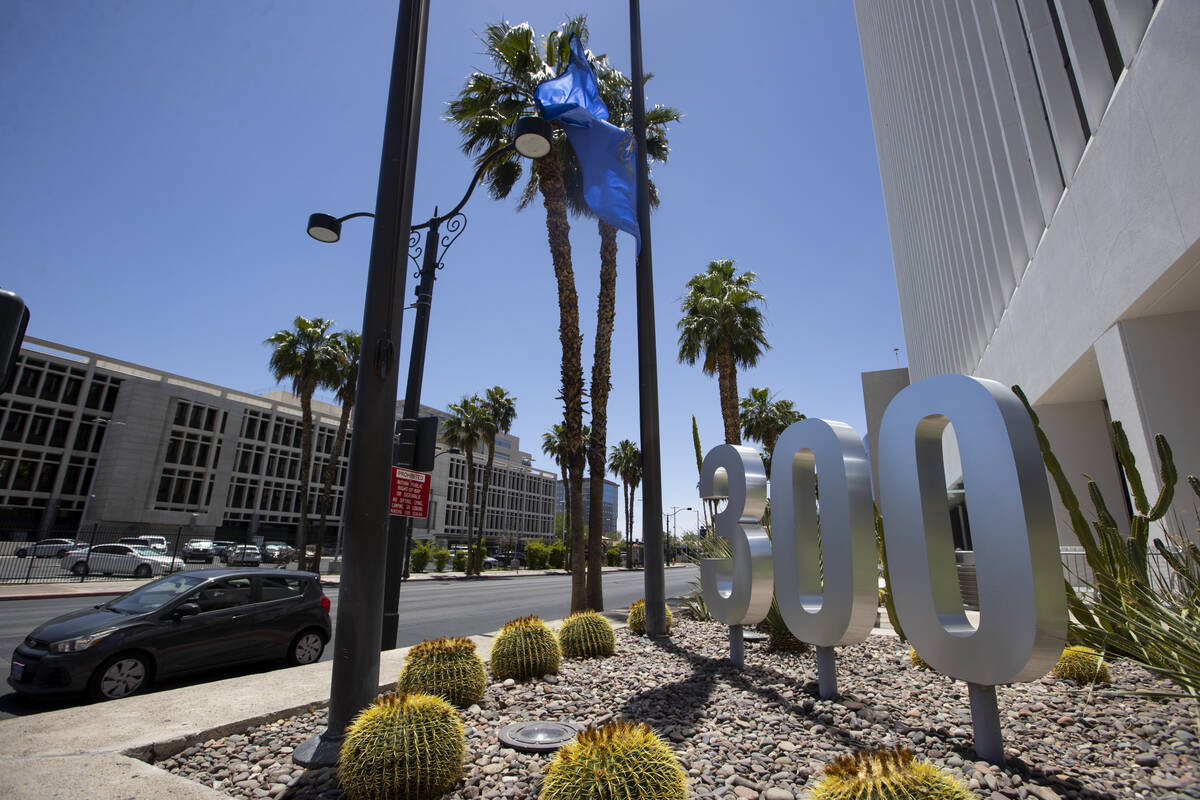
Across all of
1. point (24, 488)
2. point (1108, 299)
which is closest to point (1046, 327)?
point (1108, 299)

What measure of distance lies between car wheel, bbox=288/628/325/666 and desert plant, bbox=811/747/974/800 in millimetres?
8451

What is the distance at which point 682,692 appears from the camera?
5.56m

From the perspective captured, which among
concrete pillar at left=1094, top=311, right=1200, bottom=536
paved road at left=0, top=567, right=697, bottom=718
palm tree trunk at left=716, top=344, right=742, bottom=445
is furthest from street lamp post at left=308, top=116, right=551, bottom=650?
palm tree trunk at left=716, top=344, right=742, bottom=445

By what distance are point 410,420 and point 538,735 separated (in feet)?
14.5

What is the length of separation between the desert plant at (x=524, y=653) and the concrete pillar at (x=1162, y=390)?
7.70 meters

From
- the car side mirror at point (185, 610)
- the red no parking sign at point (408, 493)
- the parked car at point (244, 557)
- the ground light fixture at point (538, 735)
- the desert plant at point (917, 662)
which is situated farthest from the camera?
the parked car at point (244, 557)

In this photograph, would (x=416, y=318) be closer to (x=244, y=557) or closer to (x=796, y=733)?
(x=796, y=733)

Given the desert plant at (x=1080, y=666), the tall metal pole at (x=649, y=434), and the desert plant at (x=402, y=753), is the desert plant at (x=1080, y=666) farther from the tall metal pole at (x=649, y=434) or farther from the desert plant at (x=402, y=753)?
the desert plant at (x=402, y=753)

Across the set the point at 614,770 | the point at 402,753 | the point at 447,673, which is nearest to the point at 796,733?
the point at 614,770

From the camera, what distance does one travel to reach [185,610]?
7590 mm

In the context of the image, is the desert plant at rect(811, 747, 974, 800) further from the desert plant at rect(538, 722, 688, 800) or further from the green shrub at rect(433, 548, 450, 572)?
the green shrub at rect(433, 548, 450, 572)

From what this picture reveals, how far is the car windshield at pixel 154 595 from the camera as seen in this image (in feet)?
24.8

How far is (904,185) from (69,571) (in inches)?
1552

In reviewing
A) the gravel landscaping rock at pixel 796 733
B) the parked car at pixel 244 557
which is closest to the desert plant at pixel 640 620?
the gravel landscaping rock at pixel 796 733
